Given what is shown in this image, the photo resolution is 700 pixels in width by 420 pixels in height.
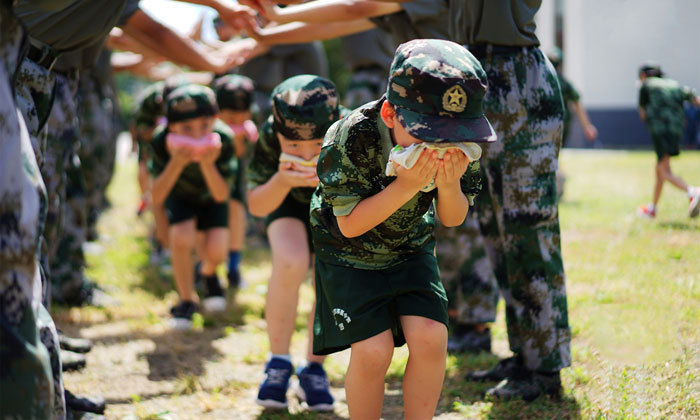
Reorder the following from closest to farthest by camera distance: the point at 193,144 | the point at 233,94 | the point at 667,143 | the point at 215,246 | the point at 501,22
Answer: the point at 501,22 < the point at 193,144 < the point at 215,246 < the point at 233,94 < the point at 667,143

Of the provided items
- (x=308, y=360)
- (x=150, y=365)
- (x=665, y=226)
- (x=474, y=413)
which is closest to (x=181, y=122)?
(x=150, y=365)

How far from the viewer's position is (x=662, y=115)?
378 inches

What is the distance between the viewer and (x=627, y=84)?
2302 cm

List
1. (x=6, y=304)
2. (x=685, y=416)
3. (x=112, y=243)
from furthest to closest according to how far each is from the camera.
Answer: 1. (x=112, y=243)
2. (x=685, y=416)
3. (x=6, y=304)

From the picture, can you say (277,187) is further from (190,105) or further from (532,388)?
(190,105)

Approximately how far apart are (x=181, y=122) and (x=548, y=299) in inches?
116

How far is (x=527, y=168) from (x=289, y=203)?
1.22 m

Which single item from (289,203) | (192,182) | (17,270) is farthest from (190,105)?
(17,270)

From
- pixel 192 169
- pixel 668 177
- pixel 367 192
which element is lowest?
pixel 668 177

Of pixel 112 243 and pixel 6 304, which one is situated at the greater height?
pixel 6 304

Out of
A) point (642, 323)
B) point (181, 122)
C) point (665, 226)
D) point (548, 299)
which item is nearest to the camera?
point (548, 299)

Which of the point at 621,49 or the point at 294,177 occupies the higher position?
the point at 294,177

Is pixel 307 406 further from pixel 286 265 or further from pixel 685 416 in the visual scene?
pixel 685 416

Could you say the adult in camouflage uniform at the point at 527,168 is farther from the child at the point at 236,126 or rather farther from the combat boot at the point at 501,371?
the child at the point at 236,126
